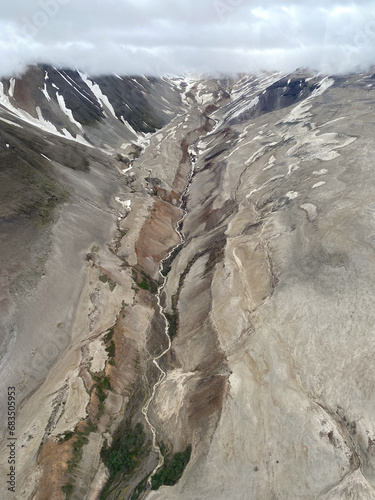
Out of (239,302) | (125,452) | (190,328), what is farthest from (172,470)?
(239,302)

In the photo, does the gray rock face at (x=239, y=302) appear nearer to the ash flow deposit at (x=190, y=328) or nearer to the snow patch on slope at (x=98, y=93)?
the ash flow deposit at (x=190, y=328)

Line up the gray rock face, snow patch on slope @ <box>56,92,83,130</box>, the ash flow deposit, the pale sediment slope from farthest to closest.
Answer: snow patch on slope @ <box>56,92,83,130</box> → the ash flow deposit → the gray rock face → the pale sediment slope

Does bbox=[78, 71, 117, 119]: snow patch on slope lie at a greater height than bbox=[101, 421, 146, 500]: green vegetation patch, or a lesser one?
greater

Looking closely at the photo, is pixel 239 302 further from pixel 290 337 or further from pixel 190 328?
pixel 290 337

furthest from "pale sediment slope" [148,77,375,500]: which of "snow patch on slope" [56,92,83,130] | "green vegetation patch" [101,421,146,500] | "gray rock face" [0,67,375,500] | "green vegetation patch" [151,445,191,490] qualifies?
"snow patch on slope" [56,92,83,130]

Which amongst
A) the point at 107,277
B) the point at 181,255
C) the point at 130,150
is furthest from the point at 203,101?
the point at 107,277

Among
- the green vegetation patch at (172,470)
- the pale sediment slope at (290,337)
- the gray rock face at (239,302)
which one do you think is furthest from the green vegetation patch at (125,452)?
the pale sediment slope at (290,337)

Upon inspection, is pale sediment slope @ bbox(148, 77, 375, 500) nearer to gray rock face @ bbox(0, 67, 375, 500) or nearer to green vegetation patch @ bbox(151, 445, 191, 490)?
gray rock face @ bbox(0, 67, 375, 500)
